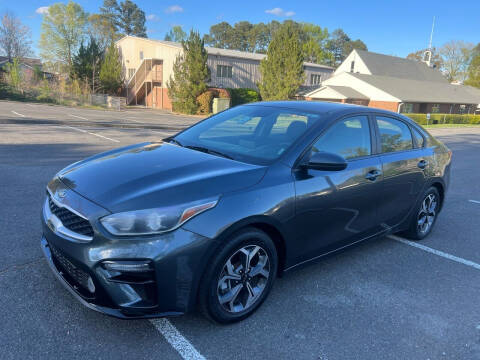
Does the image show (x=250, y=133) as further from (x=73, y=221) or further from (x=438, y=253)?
(x=438, y=253)

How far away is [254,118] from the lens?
3.92 meters

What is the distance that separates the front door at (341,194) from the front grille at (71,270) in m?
1.63

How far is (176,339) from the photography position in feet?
8.47

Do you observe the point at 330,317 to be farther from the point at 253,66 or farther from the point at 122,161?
the point at 253,66

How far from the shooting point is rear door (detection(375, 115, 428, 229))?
154 inches

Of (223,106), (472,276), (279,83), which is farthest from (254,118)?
(279,83)

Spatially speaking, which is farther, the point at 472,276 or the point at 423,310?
the point at 472,276

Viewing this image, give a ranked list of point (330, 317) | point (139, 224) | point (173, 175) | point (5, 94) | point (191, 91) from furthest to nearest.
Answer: point (191, 91), point (5, 94), point (330, 317), point (173, 175), point (139, 224)

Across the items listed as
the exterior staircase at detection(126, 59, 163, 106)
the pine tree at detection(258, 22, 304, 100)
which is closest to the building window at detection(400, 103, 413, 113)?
the pine tree at detection(258, 22, 304, 100)

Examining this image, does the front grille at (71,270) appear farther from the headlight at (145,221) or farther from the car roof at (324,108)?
the car roof at (324,108)

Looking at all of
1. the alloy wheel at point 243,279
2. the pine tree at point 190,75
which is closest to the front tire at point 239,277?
the alloy wheel at point 243,279

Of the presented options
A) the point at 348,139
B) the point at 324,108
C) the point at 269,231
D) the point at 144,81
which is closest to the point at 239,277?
the point at 269,231

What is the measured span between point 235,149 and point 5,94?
33.1 m

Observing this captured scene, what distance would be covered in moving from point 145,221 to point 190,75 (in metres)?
30.9
